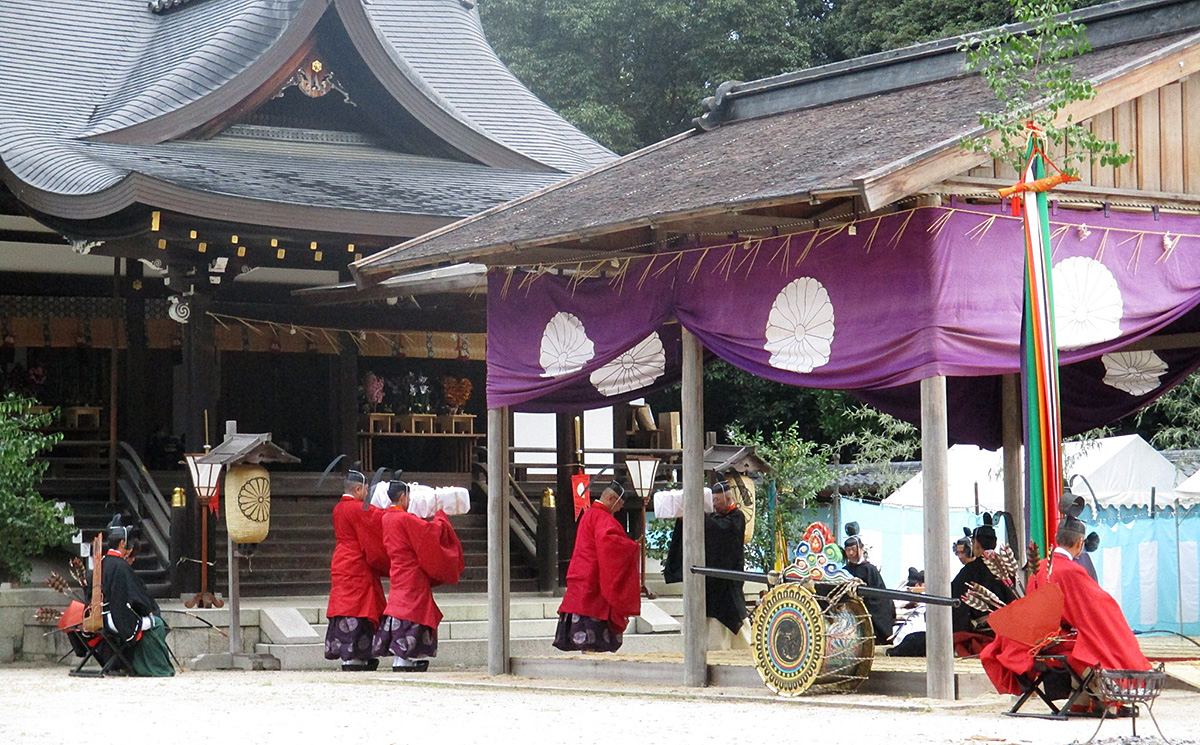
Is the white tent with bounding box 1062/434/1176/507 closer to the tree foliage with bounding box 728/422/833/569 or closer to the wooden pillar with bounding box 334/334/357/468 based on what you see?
the tree foliage with bounding box 728/422/833/569

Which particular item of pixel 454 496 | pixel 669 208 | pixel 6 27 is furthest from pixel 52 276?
pixel 669 208

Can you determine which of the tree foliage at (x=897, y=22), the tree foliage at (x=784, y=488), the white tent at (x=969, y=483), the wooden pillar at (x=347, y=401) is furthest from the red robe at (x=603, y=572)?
the tree foliage at (x=897, y=22)

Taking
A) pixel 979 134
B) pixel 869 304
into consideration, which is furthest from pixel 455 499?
pixel 979 134

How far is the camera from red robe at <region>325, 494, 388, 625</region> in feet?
41.0

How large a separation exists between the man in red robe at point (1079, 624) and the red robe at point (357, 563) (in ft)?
19.1

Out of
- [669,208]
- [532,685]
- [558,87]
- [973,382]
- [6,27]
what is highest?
[558,87]

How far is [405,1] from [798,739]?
1542cm

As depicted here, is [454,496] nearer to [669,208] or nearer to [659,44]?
[669,208]

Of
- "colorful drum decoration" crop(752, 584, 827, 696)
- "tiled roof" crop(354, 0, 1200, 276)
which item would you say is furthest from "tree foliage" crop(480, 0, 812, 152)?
"colorful drum decoration" crop(752, 584, 827, 696)

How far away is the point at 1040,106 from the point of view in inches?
336

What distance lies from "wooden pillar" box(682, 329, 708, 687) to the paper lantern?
438 cm

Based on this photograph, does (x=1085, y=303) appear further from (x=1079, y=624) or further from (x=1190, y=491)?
(x=1190, y=491)

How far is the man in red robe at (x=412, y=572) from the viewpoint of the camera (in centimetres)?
1224

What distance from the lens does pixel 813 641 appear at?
29.3 ft
